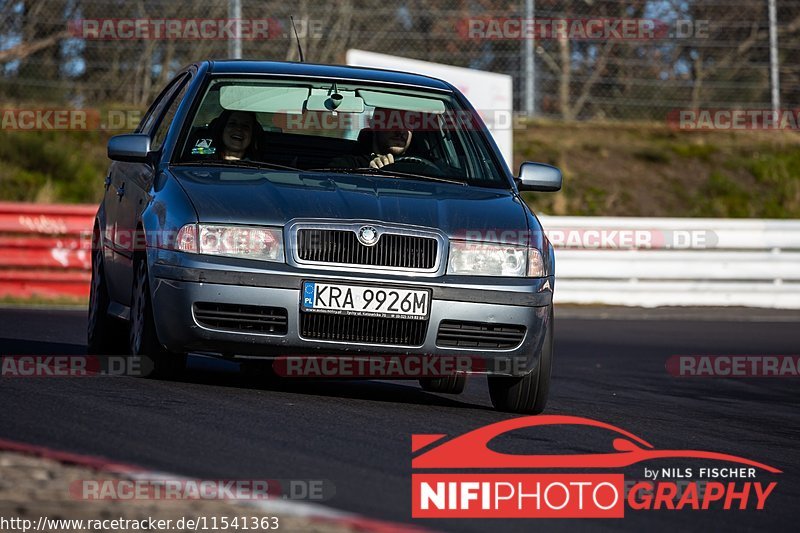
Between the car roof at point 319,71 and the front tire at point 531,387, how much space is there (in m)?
1.80

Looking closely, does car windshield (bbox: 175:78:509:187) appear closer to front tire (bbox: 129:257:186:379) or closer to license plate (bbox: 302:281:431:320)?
front tire (bbox: 129:257:186:379)

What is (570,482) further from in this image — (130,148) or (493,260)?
(130,148)

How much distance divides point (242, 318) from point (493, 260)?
1171 millimetres

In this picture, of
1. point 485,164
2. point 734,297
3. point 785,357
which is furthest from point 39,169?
point 485,164

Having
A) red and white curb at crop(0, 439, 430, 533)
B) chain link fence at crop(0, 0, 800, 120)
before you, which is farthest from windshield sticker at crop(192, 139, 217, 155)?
chain link fence at crop(0, 0, 800, 120)

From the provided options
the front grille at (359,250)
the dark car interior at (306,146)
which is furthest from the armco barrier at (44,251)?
the front grille at (359,250)

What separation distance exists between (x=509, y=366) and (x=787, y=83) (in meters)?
16.4

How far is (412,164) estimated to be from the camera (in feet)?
24.8

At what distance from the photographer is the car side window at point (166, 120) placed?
25.7ft

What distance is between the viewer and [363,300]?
6.43 meters

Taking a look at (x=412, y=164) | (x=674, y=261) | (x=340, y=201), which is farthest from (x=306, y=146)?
(x=674, y=261)

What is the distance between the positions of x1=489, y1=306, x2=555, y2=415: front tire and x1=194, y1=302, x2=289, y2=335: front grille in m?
1.25

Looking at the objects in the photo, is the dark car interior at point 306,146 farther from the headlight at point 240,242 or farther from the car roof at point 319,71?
the headlight at point 240,242

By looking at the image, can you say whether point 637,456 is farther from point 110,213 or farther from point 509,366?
point 110,213
